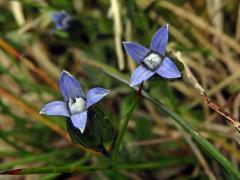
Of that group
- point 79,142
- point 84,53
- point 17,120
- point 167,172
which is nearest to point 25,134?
point 17,120

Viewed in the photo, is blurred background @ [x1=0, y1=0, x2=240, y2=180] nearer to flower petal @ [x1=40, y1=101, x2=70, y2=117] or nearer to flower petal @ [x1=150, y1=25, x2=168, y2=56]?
flower petal @ [x1=150, y1=25, x2=168, y2=56]

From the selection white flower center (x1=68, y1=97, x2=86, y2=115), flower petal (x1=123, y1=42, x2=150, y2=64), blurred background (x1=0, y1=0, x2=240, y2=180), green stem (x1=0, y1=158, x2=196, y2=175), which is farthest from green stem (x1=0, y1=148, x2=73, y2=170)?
flower petal (x1=123, y1=42, x2=150, y2=64)

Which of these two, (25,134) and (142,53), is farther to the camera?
(25,134)

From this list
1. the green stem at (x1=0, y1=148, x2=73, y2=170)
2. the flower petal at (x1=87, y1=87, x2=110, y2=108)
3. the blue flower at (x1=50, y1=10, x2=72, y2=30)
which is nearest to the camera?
the flower petal at (x1=87, y1=87, x2=110, y2=108)

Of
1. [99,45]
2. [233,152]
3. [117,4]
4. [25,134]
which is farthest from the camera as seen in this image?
[99,45]

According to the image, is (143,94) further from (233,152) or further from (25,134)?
(25,134)

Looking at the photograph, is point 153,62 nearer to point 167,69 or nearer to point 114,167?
point 167,69

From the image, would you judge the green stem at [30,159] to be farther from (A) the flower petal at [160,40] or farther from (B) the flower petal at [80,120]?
(A) the flower petal at [160,40]

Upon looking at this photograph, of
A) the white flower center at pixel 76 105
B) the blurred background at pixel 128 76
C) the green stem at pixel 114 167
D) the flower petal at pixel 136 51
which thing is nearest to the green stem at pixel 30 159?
the blurred background at pixel 128 76
